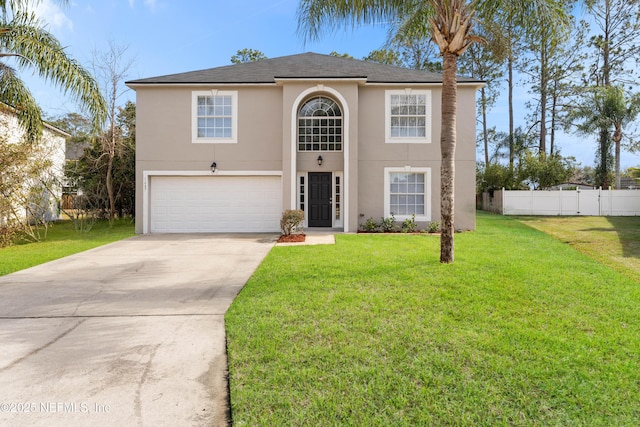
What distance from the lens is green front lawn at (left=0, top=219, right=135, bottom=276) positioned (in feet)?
27.6

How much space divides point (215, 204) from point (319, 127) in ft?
16.7

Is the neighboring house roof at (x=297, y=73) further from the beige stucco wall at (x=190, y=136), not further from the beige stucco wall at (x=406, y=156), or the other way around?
the beige stucco wall at (x=406, y=156)

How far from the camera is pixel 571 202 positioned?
859 inches

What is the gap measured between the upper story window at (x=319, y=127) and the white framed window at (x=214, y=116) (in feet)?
8.45

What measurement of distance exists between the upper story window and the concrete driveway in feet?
24.1

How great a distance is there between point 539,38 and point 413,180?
22.2 ft

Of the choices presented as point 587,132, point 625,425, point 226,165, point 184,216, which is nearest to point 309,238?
point 226,165

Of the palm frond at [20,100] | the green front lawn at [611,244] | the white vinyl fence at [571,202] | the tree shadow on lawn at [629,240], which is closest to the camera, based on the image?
the green front lawn at [611,244]

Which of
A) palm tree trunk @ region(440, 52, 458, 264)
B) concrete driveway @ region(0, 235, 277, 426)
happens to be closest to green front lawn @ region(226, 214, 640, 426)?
concrete driveway @ region(0, 235, 277, 426)

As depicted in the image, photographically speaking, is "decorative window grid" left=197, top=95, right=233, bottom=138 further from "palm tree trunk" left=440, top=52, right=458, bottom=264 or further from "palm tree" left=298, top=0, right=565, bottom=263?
"palm tree trunk" left=440, top=52, right=458, bottom=264

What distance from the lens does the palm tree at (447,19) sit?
24.2 ft

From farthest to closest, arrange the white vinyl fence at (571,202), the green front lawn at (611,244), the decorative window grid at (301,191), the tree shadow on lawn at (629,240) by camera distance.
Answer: the white vinyl fence at (571,202)
the decorative window grid at (301,191)
the tree shadow on lawn at (629,240)
the green front lawn at (611,244)

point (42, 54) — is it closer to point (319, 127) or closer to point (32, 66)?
point (32, 66)

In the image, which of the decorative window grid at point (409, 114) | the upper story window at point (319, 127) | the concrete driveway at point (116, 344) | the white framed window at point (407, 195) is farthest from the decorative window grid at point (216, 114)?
the concrete driveway at point (116, 344)
